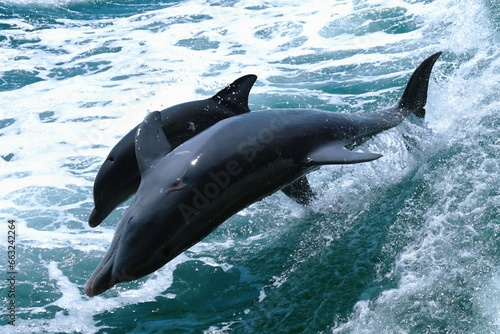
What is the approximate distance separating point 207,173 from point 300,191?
A: 3.29 meters

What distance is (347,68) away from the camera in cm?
1759

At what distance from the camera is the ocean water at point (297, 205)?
770 cm

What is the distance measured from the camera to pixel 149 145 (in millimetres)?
7234

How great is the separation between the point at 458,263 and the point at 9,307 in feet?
17.9

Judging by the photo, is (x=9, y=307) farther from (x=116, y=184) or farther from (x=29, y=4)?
(x=29, y=4)

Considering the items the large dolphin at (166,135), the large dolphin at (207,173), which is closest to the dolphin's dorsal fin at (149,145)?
the large dolphin at (207,173)

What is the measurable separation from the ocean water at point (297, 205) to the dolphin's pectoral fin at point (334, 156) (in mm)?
1427

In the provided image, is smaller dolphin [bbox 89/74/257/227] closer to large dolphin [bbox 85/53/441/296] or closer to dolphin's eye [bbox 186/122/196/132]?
dolphin's eye [bbox 186/122/196/132]

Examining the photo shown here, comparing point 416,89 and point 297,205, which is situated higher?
point 416,89

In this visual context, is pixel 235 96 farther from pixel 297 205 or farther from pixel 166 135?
pixel 297 205

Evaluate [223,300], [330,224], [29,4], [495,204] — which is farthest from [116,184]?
[29,4]

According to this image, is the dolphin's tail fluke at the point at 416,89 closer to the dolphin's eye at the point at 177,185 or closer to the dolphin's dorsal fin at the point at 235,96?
the dolphin's dorsal fin at the point at 235,96

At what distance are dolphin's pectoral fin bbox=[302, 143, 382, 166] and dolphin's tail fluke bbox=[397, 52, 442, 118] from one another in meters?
3.40

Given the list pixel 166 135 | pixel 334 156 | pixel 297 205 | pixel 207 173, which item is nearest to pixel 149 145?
pixel 207 173
